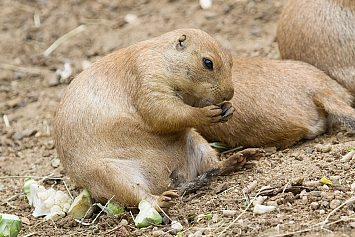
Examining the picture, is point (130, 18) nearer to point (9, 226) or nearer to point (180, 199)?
point (180, 199)

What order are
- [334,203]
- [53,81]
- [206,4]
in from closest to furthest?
[334,203] < [53,81] < [206,4]

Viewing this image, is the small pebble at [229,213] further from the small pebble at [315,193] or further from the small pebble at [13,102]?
the small pebble at [13,102]

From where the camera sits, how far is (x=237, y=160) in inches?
222

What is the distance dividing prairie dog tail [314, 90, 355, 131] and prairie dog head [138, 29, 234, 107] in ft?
3.85

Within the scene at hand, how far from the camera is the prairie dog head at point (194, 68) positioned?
17.4 ft

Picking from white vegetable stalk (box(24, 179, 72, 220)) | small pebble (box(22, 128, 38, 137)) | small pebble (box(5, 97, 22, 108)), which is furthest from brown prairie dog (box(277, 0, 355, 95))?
small pebble (box(5, 97, 22, 108))

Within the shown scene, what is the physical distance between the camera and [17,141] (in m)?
7.55

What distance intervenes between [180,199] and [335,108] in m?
1.76

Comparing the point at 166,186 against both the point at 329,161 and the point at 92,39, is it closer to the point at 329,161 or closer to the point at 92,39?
the point at 329,161

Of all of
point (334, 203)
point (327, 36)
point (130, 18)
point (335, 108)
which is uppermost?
point (327, 36)

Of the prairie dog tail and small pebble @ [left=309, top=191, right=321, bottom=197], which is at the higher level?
the prairie dog tail

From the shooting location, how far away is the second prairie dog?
6.08m

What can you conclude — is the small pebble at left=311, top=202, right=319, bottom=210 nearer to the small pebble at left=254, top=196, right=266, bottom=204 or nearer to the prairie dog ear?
the small pebble at left=254, top=196, right=266, bottom=204

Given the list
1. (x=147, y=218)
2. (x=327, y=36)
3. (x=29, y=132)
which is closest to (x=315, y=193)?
(x=147, y=218)
